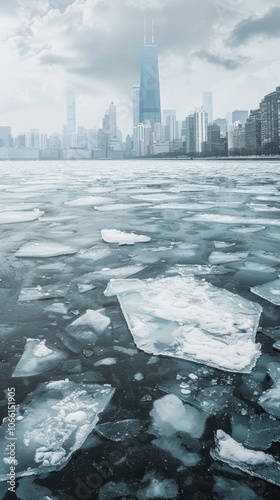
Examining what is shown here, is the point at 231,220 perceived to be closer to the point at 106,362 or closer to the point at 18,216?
the point at 18,216

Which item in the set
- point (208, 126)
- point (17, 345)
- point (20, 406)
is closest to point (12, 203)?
point (17, 345)

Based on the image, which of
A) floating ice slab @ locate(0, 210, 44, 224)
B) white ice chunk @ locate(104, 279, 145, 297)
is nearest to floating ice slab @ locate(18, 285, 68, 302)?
white ice chunk @ locate(104, 279, 145, 297)

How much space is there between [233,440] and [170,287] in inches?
68.9

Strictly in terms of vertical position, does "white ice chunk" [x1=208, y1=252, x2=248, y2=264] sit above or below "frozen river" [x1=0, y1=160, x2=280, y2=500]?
above

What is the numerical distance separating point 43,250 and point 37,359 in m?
2.50

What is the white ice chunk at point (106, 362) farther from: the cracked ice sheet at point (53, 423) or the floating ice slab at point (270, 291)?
the floating ice slab at point (270, 291)

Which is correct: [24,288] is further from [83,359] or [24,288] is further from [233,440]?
[233,440]

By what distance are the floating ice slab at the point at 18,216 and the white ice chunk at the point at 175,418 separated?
18.3ft

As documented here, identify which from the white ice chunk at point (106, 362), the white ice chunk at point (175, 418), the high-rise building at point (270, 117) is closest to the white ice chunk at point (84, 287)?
the white ice chunk at point (106, 362)

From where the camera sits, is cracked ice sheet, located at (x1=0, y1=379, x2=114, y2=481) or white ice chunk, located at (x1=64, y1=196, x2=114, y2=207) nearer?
cracked ice sheet, located at (x1=0, y1=379, x2=114, y2=481)

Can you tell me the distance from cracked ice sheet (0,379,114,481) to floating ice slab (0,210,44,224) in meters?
5.34

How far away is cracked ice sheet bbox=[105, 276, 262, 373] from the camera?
2.11m

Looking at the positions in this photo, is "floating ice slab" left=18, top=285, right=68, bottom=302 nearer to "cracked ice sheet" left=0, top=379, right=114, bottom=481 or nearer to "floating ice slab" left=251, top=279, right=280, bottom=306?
"cracked ice sheet" left=0, top=379, right=114, bottom=481

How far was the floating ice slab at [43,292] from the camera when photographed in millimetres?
2938
